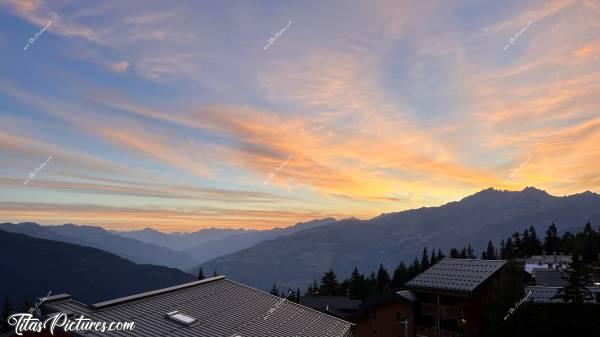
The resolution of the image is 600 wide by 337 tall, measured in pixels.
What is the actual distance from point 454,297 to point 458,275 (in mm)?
2983

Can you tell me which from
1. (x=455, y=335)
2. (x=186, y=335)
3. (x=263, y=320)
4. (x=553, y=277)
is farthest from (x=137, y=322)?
(x=553, y=277)

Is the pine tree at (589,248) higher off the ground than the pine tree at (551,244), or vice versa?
the pine tree at (551,244)

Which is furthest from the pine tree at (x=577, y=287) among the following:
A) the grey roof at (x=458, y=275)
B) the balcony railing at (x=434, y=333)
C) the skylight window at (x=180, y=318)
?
the skylight window at (x=180, y=318)

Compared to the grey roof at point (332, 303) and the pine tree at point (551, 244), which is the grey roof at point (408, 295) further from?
the pine tree at point (551, 244)

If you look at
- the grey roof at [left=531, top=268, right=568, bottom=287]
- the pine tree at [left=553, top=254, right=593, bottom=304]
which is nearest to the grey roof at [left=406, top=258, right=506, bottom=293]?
the pine tree at [left=553, top=254, right=593, bottom=304]

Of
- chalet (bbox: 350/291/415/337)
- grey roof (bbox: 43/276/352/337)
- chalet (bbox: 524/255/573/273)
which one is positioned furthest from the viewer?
chalet (bbox: 524/255/573/273)

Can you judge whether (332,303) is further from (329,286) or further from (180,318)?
(180,318)

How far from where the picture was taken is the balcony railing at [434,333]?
54.2m

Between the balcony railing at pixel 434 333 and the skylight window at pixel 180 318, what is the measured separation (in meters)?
38.2

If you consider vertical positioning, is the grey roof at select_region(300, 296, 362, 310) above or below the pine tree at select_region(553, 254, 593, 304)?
below

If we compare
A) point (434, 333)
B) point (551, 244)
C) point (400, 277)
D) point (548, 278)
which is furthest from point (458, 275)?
point (551, 244)

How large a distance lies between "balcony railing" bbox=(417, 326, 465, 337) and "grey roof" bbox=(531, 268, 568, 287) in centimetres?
1942

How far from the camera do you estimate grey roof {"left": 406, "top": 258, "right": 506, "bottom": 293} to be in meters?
55.0

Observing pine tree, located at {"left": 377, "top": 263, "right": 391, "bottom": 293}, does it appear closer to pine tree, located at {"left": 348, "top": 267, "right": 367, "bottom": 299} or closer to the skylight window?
pine tree, located at {"left": 348, "top": 267, "right": 367, "bottom": 299}
